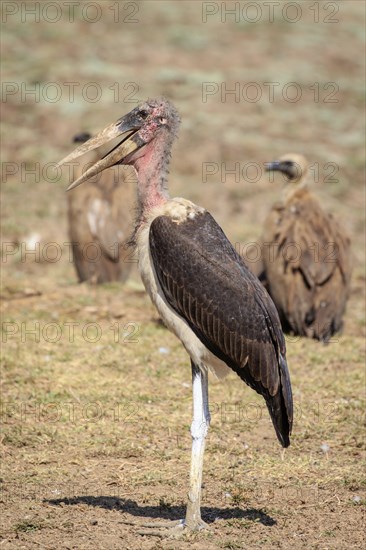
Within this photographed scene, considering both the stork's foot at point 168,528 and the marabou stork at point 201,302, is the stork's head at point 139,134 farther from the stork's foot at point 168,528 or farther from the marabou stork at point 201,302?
the stork's foot at point 168,528

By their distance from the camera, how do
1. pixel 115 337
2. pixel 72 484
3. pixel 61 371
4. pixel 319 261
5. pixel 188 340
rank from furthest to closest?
pixel 319 261 < pixel 115 337 < pixel 61 371 < pixel 72 484 < pixel 188 340

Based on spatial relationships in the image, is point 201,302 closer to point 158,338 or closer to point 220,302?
point 220,302

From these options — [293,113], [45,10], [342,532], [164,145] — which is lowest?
[342,532]

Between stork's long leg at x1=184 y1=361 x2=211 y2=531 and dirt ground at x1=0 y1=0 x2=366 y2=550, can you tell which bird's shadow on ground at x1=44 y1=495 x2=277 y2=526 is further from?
stork's long leg at x1=184 y1=361 x2=211 y2=531

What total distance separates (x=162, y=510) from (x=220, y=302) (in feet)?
4.47

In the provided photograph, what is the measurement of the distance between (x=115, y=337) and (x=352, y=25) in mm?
19140

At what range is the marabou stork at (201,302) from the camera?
5.39m

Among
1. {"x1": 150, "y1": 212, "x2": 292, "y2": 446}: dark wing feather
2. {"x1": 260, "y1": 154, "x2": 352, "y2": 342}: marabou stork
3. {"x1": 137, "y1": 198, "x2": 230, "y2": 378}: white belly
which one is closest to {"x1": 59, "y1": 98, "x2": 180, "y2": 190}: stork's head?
{"x1": 137, "y1": 198, "x2": 230, "y2": 378}: white belly

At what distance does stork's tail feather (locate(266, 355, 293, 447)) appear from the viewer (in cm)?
548

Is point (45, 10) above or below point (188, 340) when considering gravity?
above

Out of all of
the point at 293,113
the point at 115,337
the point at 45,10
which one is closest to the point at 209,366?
the point at 115,337

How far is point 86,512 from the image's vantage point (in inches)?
224

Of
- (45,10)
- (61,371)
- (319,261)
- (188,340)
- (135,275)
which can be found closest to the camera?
(188,340)

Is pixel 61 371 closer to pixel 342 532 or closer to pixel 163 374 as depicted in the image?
pixel 163 374
